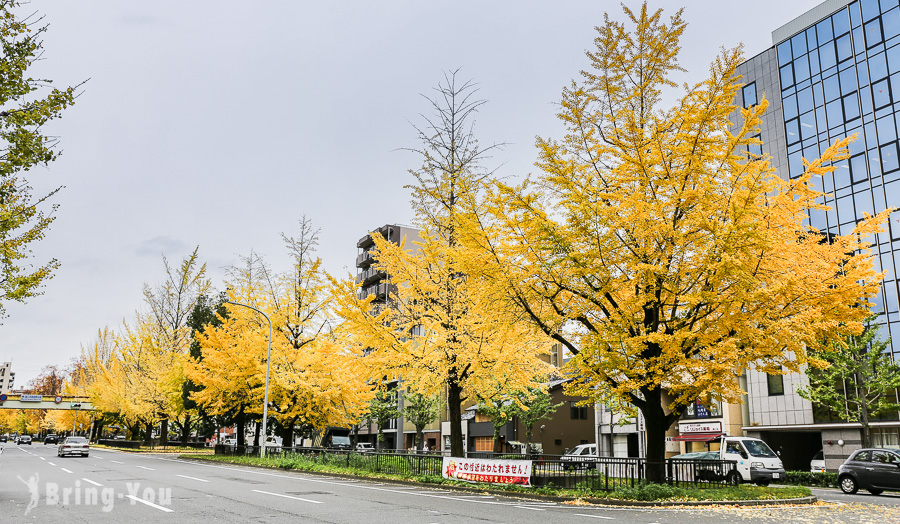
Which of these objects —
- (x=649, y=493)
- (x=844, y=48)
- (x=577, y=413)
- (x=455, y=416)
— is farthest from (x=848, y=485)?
(x=844, y=48)

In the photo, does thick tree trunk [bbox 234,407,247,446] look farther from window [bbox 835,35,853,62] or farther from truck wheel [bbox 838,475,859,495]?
window [bbox 835,35,853,62]

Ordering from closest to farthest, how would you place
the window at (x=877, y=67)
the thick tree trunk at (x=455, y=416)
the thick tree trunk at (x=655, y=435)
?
the thick tree trunk at (x=655, y=435), the thick tree trunk at (x=455, y=416), the window at (x=877, y=67)

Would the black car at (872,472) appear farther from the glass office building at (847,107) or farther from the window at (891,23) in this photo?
the window at (891,23)

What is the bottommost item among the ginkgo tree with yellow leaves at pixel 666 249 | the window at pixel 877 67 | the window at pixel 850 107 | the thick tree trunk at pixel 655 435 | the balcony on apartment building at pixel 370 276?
the thick tree trunk at pixel 655 435

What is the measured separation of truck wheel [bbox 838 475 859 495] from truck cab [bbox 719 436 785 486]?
274 centimetres

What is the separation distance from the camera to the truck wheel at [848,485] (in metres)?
21.3

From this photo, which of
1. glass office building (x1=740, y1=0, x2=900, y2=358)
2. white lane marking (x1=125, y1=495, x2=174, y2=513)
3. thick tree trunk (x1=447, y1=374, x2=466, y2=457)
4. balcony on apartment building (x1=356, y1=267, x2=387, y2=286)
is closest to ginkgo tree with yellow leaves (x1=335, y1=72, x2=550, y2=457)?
thick tree trunk (x1=447, y1=374, x2=466, y2=457)

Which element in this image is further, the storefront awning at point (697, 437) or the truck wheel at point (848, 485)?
the storefront awning at point (697, 437)

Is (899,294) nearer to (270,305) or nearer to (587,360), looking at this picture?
(587,360)

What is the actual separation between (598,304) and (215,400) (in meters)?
26.9

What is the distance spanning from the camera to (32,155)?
38.8 feet

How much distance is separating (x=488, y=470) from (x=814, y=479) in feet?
56.6

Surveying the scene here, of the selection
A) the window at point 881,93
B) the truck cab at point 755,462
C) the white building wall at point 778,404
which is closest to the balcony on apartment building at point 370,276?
the white building wall at point 778,404

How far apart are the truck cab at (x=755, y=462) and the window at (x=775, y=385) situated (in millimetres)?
15573
